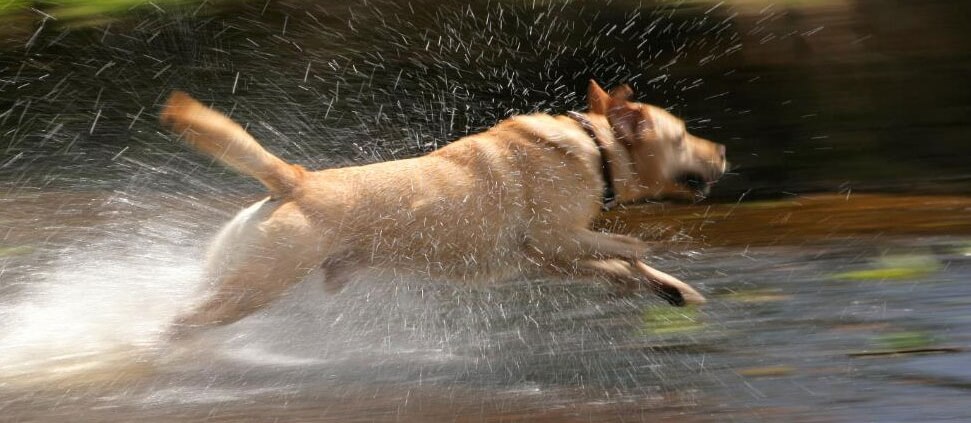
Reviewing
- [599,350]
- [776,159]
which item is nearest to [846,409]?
[599,350]

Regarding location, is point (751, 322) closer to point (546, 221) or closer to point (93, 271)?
point (546, 221)

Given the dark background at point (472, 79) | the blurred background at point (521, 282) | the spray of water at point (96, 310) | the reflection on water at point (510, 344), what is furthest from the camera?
the dark background at point (472, 79)

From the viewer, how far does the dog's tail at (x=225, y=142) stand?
191 inches

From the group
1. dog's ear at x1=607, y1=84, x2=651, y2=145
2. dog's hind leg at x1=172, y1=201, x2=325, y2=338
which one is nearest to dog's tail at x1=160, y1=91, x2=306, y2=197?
dog's hind leg at x1=172, y1=201, x2=325, y2=338

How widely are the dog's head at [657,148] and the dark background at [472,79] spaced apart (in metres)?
2.54

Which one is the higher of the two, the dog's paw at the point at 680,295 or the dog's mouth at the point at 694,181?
the dog's mouth at the point at 694,181

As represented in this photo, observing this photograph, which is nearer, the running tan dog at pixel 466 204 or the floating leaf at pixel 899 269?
the running tan dog at pixel 466 204

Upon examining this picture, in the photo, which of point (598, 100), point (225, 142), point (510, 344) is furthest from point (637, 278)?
point (225, 142)

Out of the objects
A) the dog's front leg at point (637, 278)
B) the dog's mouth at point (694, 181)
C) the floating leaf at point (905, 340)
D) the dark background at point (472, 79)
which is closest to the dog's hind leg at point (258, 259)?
the dog's front leg at point (637, 278)

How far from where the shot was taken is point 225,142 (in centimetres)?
488

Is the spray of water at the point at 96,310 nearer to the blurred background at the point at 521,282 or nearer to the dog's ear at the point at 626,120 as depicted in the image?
the blurred background at the point at 521,282

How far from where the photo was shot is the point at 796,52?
8.49 metres

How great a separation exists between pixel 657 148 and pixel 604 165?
30 cm

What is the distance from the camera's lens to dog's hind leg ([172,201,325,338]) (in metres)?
4.80
